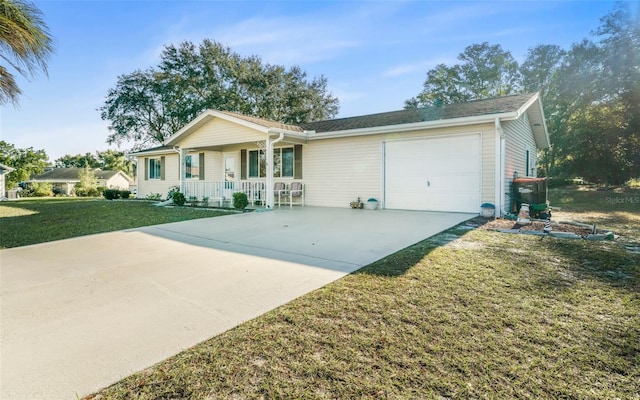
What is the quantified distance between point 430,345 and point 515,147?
10.6m

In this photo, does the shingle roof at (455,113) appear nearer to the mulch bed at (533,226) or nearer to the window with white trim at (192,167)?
the mulch bed at (533,226)

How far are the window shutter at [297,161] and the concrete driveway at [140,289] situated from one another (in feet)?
20.4

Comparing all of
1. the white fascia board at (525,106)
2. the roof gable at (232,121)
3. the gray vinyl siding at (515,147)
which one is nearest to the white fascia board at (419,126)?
the white fascia board at (525,106)

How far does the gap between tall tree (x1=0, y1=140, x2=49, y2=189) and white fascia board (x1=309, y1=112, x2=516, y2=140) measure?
38349 mm

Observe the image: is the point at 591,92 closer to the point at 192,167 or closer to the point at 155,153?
the point at 192,167

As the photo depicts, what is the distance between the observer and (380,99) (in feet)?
74.4

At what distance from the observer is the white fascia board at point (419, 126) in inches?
337

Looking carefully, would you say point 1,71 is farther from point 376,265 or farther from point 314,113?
point 314,113

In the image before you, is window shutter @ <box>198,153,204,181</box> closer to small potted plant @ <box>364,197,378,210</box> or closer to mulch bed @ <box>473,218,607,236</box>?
small potted plant @ <box>364,197,378,210</box>

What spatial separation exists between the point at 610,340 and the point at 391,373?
1.66 m

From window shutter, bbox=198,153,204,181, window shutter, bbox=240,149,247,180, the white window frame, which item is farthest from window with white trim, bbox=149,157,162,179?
window shutter, bbox=240,149,247,180

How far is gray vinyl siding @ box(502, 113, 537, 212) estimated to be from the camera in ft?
31.5

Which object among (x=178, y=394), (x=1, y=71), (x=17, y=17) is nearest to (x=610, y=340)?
(x=178, y=394)

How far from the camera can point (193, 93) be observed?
84.0 feet
